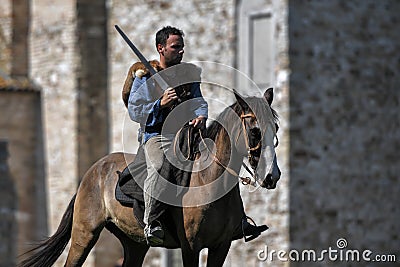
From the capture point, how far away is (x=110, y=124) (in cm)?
2209

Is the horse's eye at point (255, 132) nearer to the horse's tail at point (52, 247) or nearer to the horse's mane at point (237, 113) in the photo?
the horse's mane at point (237, 113)

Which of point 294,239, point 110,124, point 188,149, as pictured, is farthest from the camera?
point 110,124

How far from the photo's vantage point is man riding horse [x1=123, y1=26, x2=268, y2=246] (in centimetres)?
975

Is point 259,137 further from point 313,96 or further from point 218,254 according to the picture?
point 313,96

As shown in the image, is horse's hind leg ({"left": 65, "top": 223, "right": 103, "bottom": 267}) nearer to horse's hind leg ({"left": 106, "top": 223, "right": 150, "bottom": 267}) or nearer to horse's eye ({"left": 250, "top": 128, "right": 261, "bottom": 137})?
horse's hind leg ({"left": 106, "top": 223, "right": 150, "bottom": 267})

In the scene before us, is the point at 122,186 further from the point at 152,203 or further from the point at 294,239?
the point at 294,239

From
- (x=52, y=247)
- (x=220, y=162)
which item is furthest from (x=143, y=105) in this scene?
(x=52, y=247)

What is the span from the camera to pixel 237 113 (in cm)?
938

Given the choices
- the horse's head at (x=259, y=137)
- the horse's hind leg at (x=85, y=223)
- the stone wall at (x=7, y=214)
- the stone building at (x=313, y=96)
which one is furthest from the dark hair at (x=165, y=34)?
the stone wall at (x=7, y=214)

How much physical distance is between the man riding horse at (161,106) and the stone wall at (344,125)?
8762 mm

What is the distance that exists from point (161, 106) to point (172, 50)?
1.59ft

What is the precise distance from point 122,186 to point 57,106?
1256cm

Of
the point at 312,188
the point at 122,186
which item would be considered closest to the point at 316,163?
the point at 312,188

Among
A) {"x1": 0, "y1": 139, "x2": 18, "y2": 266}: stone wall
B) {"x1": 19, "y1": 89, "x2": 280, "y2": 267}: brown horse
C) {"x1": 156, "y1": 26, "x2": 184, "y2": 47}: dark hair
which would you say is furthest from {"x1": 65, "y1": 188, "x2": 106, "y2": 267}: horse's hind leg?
{"x1": 0, "y1": 139, "x2": 18, "y2": 266}: stone wall
